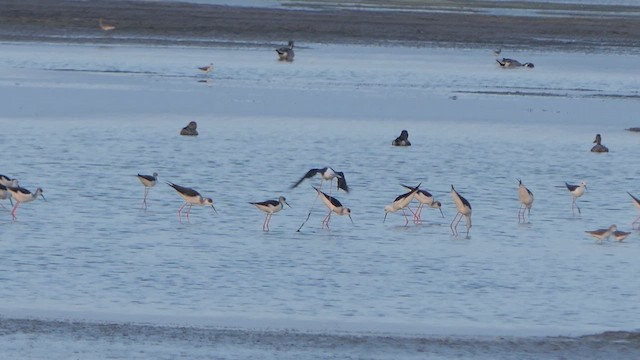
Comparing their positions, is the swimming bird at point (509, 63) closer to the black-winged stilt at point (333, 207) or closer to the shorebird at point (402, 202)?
the shorebird at point (402, 202)

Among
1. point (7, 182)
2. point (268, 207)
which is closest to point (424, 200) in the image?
point (268, 207)

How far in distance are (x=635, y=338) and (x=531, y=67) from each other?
27.5m

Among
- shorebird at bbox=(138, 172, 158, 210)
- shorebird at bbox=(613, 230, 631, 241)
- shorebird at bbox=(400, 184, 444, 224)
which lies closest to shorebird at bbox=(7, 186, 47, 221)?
→ shorebird at bbox=(138, 172, 158, 210)

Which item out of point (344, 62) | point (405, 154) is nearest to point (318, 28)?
point (344, 62)

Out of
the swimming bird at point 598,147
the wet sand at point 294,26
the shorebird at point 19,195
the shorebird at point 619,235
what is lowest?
the shorebird at point 19,195

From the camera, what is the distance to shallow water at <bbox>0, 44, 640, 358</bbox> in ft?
33.1

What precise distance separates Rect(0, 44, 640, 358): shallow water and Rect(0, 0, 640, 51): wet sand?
10.3 metres

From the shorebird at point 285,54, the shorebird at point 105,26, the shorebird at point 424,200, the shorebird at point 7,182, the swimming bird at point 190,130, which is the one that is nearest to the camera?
the shorebird at point 7,182

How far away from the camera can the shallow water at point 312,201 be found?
10.1 meters

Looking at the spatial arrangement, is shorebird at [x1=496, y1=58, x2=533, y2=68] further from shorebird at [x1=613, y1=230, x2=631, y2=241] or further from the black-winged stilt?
shorebird at [x1=613, y1=230, x2=631, y2=241]

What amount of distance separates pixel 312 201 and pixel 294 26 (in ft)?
104

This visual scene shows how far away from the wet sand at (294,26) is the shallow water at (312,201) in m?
10.3

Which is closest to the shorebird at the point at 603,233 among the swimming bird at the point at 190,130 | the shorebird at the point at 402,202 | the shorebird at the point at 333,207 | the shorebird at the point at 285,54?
the shorebird at the point at 402,202

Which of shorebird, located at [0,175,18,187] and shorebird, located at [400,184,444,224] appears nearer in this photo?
shorebird, located at [0,175,18,187]
